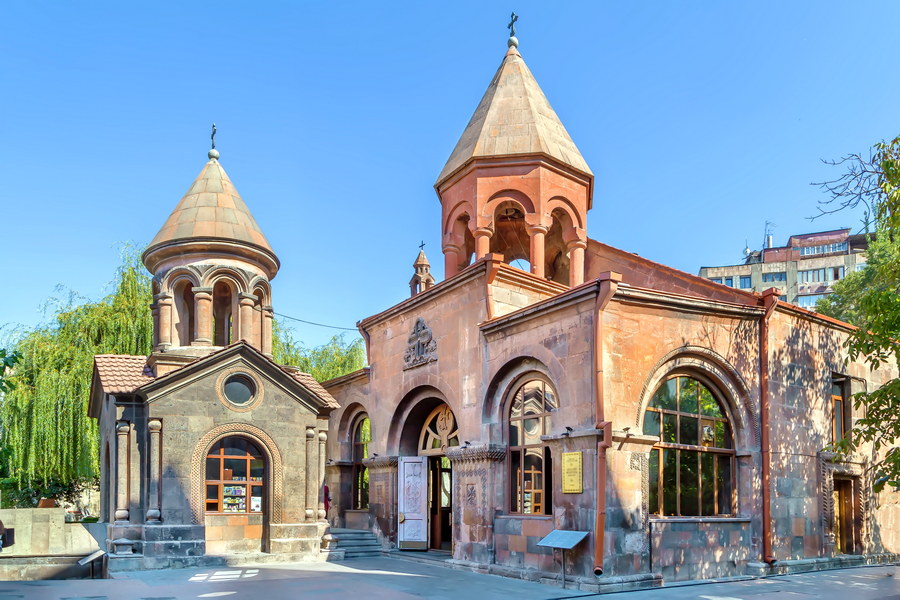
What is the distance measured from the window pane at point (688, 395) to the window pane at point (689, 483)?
74 centimetres

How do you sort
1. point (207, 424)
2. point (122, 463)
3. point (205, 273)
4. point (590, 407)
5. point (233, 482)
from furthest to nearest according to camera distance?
point (205, 273) → point (233, 482) → point (207, 424) → point (122, 463) → point (590, 407)

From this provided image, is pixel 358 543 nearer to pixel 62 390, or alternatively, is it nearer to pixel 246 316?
pixel 246 316

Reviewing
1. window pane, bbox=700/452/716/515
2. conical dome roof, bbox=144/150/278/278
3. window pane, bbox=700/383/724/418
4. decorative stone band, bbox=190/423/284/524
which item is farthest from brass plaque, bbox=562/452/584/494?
conical dome roof, bbox=144/150/278/278

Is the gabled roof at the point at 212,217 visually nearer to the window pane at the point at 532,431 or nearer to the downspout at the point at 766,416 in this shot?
the window pane at the point at 532,431

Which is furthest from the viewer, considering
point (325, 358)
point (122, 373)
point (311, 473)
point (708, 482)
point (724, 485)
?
point (325, 358)

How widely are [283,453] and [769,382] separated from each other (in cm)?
964

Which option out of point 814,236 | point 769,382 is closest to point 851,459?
point 769,382

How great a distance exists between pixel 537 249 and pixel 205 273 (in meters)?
7.34

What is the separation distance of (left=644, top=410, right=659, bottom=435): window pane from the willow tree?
15.6m

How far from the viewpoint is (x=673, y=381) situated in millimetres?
13945

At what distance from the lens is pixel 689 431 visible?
14.0 meters

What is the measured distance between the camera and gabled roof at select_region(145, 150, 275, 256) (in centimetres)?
1822

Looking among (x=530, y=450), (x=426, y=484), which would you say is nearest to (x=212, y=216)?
(x=426, y=484)

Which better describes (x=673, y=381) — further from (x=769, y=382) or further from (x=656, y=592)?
(x=656, y=592)
